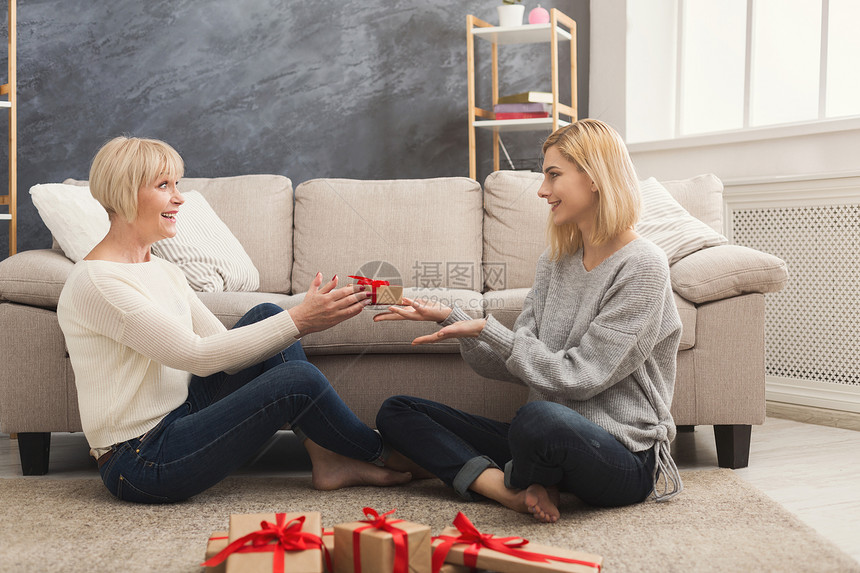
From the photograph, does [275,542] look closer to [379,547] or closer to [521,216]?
[379,547]

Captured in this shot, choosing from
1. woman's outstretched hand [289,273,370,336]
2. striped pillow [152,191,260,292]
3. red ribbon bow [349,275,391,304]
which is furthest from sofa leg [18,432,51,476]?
red ribbon bow [349,275,391,304]

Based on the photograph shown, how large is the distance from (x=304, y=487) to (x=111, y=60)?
7.76 ft

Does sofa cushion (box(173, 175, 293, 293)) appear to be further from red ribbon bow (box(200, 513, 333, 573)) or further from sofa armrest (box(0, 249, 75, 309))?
red ribbon bow (box(200, 513, 333, 573))

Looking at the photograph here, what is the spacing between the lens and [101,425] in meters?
1.60

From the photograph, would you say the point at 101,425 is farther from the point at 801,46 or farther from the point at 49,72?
the point at 801,46

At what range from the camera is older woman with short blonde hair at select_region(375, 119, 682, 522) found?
5.03ft

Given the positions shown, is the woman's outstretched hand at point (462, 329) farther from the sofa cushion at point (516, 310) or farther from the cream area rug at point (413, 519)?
the sofa cushion at point (516, 310)

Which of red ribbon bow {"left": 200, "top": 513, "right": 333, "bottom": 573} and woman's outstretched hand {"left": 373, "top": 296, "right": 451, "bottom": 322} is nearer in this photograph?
red ribbon bow {"left": 200, "top": 513, "right": 333, "bottom": 573}

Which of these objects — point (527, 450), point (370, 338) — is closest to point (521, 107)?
point (370, 338)

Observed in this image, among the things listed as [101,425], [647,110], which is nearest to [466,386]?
[101,425]

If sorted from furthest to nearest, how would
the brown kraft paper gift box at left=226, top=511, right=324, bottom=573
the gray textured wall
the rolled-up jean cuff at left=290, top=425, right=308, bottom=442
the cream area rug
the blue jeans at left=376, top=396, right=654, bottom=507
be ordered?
the gray textured wall < the rolled-up jean cuff at left=290, top=425, right=308, bottom=442 < the blue jeans at left=376, top=396, right=654, bottom=507 < the cream area rug < the brown kraft paper gift box at left=226, top=511, right=324, bottom=573

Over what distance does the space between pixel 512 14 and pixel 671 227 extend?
58.4 inches

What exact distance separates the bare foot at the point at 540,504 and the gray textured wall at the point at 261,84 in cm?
229

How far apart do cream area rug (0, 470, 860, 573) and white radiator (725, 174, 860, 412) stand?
119cm
